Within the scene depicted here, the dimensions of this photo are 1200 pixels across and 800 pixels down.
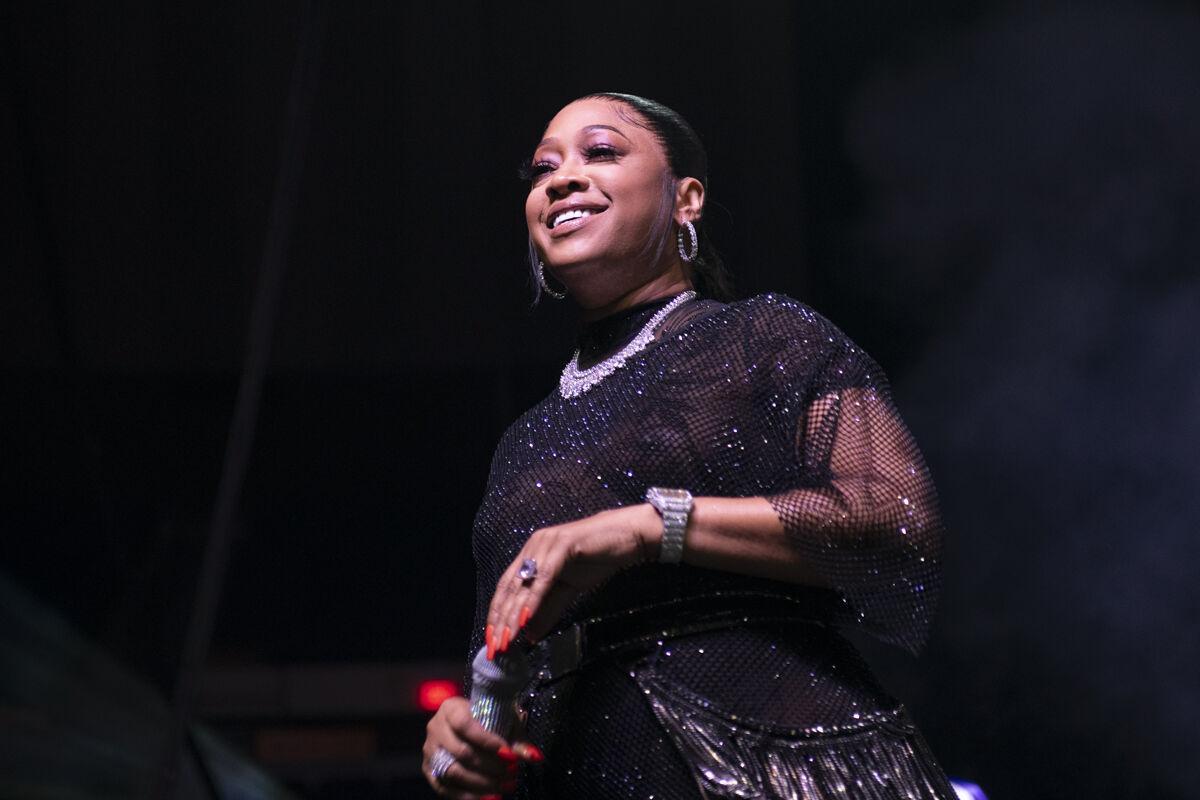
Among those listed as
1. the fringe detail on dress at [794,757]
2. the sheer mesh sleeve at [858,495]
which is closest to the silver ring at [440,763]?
the fringe detail on dress at [794,757]

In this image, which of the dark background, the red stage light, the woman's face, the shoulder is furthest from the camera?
the red stage light

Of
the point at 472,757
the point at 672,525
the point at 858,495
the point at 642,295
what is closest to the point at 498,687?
the point at 472,757

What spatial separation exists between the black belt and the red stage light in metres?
1.57

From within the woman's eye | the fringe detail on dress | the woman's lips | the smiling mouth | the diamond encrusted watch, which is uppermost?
the woman's eye

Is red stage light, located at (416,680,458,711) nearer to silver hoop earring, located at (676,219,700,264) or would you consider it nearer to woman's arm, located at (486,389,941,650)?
silver hoop earring, located at (676,219,700,264)

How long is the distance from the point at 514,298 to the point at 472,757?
169 centimetres

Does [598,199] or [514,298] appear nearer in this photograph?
[598,199]

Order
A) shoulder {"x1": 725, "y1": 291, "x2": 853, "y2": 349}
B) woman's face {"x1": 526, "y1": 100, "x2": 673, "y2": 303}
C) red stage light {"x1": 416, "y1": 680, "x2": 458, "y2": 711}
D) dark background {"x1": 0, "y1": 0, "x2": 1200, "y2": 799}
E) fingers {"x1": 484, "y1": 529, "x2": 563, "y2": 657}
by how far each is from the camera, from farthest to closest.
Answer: red stage light {"x1": 416, "y1": 680, "x2": 458, "y2": 711}
dark background {"x1": 0, "y1": 0, "x2": 1200, "y2": 799}
woman's face {"x1": 526, "y1": 100, "x2": 673, "y2": 303}
shoulder {"x1": 725, "y1": 291, "x2": 853, "y2": 349}
fingers {"x1": 484, "y1": 529, "x2": 563, "y2": 657}

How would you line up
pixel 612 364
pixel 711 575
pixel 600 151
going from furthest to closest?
pixel 600 151 < pixel 612 364 < pixel 711 575

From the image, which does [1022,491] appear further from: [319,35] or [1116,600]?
[319,35]

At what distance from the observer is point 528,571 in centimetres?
75

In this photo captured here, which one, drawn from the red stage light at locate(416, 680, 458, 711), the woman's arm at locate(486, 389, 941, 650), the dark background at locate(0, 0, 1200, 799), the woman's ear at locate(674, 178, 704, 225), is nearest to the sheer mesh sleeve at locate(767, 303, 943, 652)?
the woman's arm at locate(486, 389, 941, 650)

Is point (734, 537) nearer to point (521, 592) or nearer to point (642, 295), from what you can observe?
point (521, 592)

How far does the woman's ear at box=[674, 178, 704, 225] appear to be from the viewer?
1.12m
